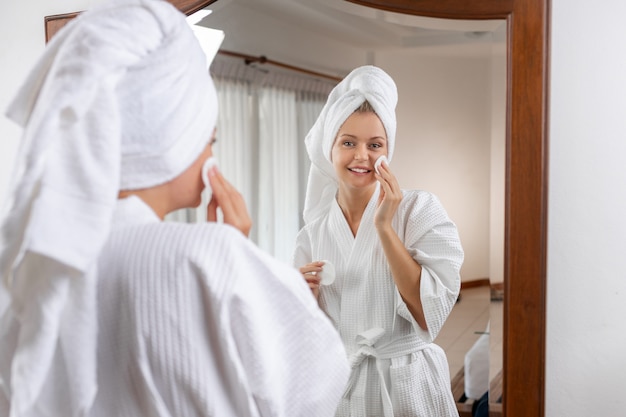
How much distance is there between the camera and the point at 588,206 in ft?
3.61

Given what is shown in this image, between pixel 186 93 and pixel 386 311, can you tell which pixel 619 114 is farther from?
pixel 186 93

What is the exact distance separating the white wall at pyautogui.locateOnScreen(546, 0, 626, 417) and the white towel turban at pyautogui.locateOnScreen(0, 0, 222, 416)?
0.61 m

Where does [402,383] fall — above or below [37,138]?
below

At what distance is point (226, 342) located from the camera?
2.36 ft

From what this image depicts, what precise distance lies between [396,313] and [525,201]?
271mm

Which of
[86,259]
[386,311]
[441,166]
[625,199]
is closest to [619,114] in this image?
[625,199]

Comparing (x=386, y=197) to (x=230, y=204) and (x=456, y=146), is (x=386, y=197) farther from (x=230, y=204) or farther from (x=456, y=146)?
(x=230, y=204)

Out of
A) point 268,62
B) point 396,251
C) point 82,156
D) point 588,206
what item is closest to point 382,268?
point 396,251

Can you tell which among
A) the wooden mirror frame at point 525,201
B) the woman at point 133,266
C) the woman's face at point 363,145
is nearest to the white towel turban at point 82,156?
the woman at point 133,266

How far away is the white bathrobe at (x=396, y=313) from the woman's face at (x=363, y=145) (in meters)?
0.04

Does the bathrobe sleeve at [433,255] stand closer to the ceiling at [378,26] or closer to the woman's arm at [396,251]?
the woman's arm at [396,251]

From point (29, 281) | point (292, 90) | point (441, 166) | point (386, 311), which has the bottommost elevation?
point (386, 311)

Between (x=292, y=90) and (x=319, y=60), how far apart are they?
74 millimetres

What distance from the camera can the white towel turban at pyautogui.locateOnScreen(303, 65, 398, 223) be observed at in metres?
1.15
